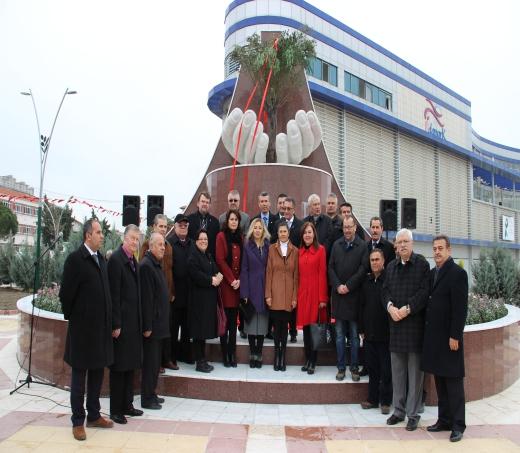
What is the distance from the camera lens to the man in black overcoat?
445 cm

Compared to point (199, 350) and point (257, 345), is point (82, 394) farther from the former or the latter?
point (257, 345)

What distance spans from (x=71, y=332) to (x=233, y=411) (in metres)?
1.73

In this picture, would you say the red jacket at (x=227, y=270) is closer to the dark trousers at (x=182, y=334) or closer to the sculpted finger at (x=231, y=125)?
the dark trousers at (x=182, y=334)

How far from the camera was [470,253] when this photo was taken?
3603 centimetres

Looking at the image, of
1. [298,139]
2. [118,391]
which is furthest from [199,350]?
[298,139]

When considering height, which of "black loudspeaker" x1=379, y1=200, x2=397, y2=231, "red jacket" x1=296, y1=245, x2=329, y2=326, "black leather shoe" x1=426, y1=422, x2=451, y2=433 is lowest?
"black leather shoe" x1=426, y1=422, x2=451, y2=433

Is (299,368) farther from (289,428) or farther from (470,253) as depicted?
(470,253)

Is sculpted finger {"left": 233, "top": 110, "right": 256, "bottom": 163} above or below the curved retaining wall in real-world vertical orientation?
above

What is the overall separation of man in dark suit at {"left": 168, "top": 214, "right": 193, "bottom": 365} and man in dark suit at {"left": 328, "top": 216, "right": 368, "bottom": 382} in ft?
5.49

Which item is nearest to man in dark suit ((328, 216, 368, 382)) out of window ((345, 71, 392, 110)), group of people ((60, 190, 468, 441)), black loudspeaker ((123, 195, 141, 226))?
group of people ((60, 190, 468, 441))

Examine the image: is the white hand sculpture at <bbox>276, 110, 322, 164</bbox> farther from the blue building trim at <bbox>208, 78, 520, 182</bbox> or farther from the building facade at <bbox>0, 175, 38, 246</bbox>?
the building facade at <bbox>0, 175, 38, 246</bbox>

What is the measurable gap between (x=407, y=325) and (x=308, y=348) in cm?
133

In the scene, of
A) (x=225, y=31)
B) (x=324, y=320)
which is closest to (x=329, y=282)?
(x=324, y=320)

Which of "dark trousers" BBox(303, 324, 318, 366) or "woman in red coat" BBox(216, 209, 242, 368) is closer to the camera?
"dark trousers" BBox(303, 324, 318, 366)
